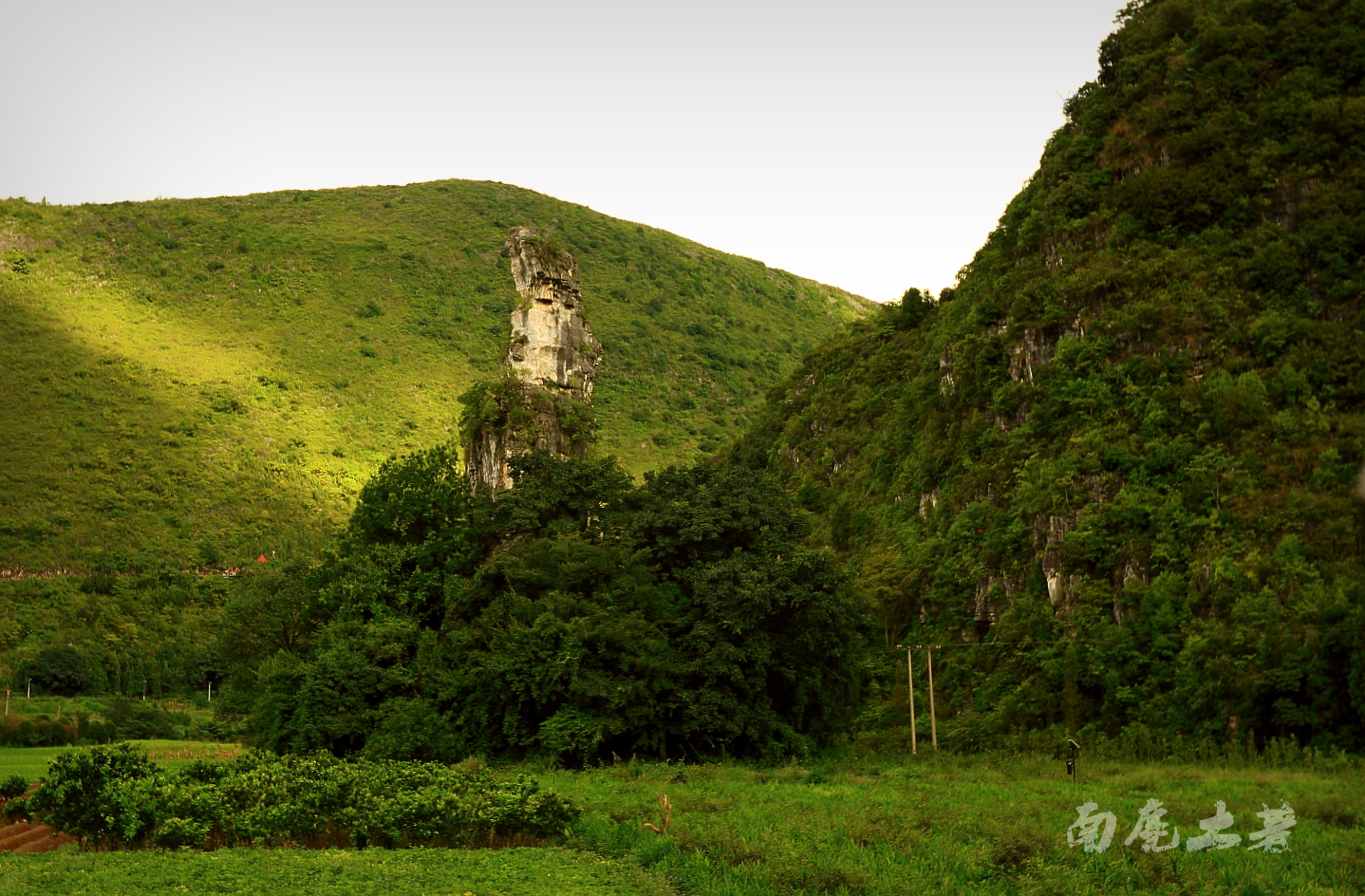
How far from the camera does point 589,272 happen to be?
428 feet

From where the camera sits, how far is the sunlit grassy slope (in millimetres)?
85000

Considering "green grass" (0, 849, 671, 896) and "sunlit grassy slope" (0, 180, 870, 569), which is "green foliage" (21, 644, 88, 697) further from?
"green grass" (0, 849, 671, 896)

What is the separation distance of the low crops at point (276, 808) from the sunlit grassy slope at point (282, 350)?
213 ft

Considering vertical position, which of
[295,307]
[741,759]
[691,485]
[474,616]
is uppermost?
[295,307]

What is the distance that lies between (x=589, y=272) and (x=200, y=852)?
115223 millimetres

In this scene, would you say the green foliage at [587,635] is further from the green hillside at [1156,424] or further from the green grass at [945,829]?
the green hillside at [1156,424]

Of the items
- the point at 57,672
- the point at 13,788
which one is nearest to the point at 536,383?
the point at 13,788

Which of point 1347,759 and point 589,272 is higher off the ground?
point 589,272

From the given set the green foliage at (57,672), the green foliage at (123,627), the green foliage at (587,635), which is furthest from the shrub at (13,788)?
the green foliage at (57,672)

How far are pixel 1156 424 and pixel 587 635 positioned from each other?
24973 mm

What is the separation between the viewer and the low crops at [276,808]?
62.3 feet

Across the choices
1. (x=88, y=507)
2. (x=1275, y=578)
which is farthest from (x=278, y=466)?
(x=1275, y=578)

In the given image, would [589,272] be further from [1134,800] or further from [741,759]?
[1134,800]

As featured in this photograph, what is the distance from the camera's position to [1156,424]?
44.8m
